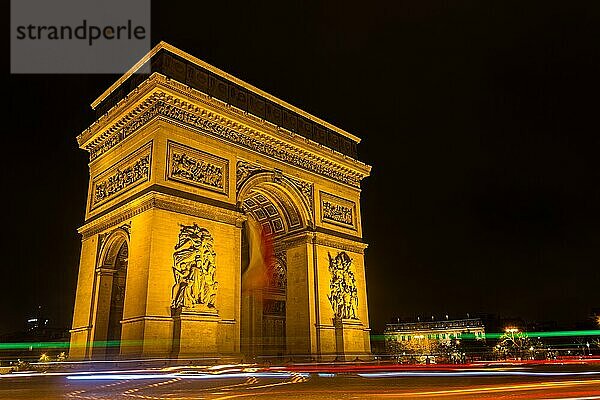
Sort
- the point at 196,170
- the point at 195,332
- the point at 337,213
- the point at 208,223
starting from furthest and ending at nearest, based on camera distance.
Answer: the point at 337,213, the point at 196,170, the point at 208,223, the point at 195,332

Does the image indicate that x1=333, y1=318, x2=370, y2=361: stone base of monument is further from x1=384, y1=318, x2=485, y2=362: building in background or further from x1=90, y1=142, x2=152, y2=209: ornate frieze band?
x1=384, y1=318, x2=485, y2=362: building in background

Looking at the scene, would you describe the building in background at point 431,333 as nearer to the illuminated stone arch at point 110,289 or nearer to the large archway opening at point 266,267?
the large archway opening at point 266,267

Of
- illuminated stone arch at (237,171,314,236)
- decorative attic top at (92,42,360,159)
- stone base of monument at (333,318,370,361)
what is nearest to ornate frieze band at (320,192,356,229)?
illuminated stone arch at (237,171,314,236)

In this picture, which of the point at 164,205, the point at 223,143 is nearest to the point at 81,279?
the point at 164,205

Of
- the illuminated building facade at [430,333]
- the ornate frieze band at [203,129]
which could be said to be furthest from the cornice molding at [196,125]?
the illuminated building facade at [430,333]

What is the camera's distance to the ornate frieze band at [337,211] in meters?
25.0

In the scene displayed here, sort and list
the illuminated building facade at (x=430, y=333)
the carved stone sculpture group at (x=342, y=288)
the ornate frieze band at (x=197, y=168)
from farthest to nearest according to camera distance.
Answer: the illuminated building facade at (x=430, y=333), the carved stone sculpture group at (x=342, y=288), the ornate frieze band at (x=197, y=168)

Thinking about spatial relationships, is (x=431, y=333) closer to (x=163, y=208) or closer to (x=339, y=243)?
(x=339, y=243)

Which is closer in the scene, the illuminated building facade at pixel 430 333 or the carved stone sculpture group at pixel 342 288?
the carved stone sculpture group at pixel 342 288

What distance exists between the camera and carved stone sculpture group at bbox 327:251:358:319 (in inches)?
922

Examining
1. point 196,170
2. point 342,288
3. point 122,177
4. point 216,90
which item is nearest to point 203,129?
point 196,170

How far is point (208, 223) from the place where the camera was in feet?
62.2

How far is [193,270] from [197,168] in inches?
160

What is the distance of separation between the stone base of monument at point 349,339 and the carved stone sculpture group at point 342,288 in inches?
13.6
